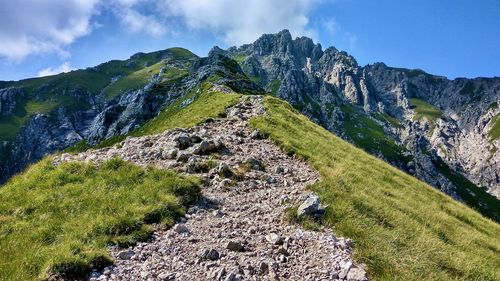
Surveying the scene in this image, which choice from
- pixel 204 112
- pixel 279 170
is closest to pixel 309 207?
pixel 279 170

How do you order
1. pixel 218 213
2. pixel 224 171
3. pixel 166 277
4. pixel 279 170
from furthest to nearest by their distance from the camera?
1. pixel 279 170
2. pixel 224 171
3. pixel 218 213
4. pixel 166 277

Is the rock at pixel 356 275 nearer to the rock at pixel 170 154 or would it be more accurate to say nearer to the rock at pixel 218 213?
the rock at pixel 218 213

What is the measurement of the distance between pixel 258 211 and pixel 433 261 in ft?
22.3

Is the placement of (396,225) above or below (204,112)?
below

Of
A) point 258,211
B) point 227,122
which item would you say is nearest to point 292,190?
point 258,211

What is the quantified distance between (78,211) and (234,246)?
263 inches

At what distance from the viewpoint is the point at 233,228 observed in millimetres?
14141

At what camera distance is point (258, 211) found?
1591 centimetres

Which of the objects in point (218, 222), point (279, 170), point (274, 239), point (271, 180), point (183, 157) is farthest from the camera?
point (279, 170)

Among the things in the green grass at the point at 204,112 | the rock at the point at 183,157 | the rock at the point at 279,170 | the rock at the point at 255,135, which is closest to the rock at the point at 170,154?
the rock at the point at 183,157

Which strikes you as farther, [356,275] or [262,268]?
[262,268]

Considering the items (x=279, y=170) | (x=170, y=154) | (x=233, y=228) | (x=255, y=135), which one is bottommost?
(x=233, y=228)

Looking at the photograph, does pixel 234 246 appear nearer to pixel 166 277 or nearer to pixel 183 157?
pixel 166 277

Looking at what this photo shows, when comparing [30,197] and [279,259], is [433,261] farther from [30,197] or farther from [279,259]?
[30,197]
